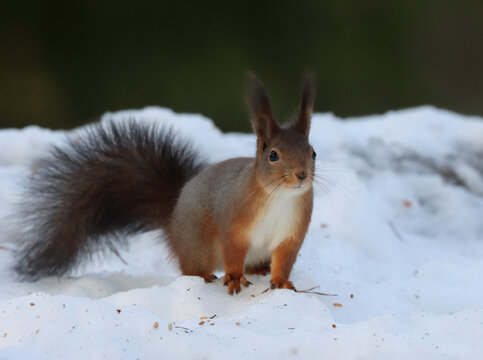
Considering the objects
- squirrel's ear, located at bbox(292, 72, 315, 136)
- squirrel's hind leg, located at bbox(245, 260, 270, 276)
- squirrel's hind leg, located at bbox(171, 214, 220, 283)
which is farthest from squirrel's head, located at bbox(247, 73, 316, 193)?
squirrel's hind leg, located at bbox(245, 260, 270, 276)

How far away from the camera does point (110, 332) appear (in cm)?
148

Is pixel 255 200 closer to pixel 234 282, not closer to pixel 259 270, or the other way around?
pixel 234 282

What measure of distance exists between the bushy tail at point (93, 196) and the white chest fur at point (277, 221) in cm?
40

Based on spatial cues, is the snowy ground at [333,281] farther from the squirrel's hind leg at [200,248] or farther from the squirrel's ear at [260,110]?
the squirrel's ear at [260,110]

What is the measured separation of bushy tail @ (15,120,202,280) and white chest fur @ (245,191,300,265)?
0.40 metres

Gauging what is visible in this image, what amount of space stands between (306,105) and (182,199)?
432mm

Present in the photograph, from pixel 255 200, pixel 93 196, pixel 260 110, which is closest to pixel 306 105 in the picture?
pixel 260 110

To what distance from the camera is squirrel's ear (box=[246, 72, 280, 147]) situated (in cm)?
194

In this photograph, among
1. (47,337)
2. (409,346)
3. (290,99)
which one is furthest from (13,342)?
(290,99)

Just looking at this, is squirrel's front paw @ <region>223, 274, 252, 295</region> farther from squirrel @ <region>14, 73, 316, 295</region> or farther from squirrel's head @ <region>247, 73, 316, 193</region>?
squirrel's head @ <region>247, 73, 316, 193</region>

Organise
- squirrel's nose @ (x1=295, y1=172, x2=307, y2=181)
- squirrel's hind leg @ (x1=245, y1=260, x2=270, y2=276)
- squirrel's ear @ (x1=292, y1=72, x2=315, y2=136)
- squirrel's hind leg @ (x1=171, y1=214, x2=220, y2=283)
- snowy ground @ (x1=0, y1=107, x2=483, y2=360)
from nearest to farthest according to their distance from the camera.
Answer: snowy ground @ (x1=0, y1=107, x2=483, y2=360)
squirrel's nose @ (x1=295, y1=172, x2=307, y2=181)
squirrel's ear @ (x1=292, y1=72, x2=315, y2=136)
squirrel's hind leg @ (x1=171, y1=214, x2=220, y2=283)
squirrel's hind leg @ (x1=245, y1=260, x2=270, y2=276)

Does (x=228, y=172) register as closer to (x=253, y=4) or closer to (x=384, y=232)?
(x=384, y=232)

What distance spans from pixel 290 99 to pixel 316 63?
476 mm

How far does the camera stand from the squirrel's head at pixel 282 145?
1.87 meters
